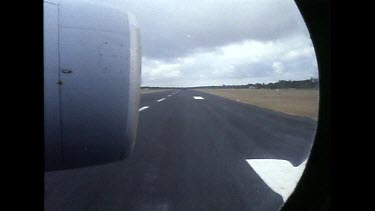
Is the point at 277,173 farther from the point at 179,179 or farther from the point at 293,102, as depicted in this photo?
the point at 293,102

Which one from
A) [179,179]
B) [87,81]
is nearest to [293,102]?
[179,179]

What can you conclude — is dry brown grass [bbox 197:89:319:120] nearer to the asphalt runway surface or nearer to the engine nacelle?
the asphalt runway surface

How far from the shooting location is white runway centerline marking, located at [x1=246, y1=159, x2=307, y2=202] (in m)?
3.72

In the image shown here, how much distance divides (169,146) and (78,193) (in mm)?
3178

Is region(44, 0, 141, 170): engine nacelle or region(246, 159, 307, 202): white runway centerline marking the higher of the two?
region(44, 0, 141, 170): engine nacelle

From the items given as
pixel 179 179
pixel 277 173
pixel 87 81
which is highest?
pixel 87 81

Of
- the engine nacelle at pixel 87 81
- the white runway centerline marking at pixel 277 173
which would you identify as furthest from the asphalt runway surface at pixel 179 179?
the engine nacelle at pixel 87 81

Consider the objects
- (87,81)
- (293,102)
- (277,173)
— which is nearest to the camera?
(87,81)

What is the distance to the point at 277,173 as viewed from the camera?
439 centimetres

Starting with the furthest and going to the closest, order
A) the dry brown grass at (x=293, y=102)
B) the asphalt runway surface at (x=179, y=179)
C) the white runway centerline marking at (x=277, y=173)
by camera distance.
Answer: the white runway centerline marking at (x=277, y=173) < the asphalt runway surface at (x=179, y=179) < the dry brown grass at (x=293, y=102)

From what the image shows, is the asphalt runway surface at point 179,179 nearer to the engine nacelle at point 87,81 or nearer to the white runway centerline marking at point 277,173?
the white runway centerline marking at point 277,173

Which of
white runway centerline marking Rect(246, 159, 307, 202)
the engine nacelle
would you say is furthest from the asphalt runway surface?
the engine nacelle

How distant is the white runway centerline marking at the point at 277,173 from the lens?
3.72 metres
